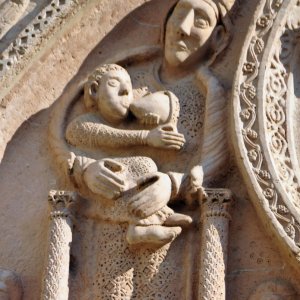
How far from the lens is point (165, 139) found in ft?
31.4

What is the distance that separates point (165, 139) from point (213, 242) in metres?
0.81

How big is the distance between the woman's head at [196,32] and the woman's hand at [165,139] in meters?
0.57

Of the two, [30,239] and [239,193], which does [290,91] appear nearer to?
[239,193]

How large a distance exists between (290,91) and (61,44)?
164 centimetres

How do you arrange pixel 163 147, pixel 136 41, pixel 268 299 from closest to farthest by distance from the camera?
pixel 268 299 < pixel 163 147 < pixel 136 41

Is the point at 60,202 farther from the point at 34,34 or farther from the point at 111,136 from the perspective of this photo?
the point at 34,34

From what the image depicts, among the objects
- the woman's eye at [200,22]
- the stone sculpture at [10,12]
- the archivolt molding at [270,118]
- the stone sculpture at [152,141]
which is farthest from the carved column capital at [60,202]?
the woman's eye at [200,22]

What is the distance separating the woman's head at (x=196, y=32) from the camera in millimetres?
9891

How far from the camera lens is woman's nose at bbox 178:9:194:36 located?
9867mm

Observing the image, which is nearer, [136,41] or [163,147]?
[163,147]

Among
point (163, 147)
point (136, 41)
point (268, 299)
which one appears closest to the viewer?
point (268, 299)

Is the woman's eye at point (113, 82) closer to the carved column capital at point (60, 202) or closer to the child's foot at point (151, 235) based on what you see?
the carved column capital at point (60, 202)

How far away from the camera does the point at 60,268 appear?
30.3ft

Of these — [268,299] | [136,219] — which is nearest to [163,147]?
[136,219]
